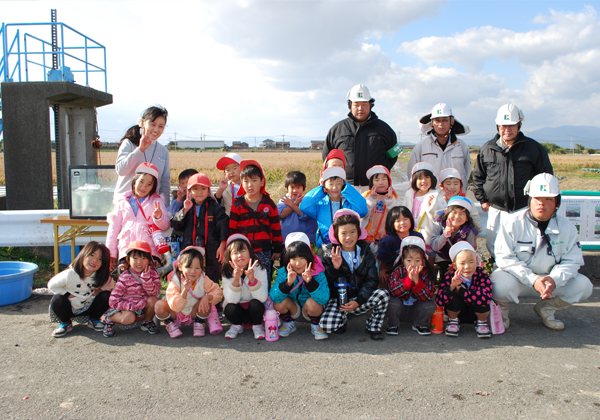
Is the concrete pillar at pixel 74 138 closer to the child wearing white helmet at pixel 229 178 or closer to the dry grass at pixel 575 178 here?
the child wearing white helmet at pixel 229 178

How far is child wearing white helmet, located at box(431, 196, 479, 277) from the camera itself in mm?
4168

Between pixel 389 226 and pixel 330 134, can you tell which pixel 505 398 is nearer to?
pixel 389 226

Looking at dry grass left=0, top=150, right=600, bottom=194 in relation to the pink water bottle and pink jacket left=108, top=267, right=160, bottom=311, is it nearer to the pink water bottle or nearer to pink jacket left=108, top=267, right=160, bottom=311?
pink jacket left=108, top=267, right=160, bottom=311

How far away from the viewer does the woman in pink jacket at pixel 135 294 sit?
12.6 feet

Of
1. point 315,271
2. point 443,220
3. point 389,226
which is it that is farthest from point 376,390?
point 443,220

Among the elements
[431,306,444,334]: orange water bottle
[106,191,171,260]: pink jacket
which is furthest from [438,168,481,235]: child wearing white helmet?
[106,191,171,260]: pink jacket

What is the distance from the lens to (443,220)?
4340 millimetres

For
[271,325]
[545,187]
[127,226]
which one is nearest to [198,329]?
[271,325]

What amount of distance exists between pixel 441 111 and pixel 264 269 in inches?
115

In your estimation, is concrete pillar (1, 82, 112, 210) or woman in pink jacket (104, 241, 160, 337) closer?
woman in pink jacket (104, 241, 160, 337)

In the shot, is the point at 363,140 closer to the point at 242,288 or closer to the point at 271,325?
the point at 242,288

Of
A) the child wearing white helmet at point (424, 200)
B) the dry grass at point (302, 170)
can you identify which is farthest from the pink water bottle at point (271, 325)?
the dry grass at point (302, 170)

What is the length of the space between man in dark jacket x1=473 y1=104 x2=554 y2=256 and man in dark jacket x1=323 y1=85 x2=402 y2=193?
1.22 m

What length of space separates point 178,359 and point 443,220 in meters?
2.93
